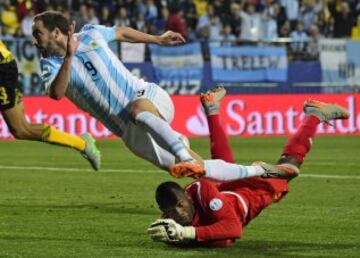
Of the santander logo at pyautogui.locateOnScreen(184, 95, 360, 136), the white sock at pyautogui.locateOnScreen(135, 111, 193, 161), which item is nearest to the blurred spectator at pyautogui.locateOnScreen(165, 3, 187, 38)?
the santander logo at pyautogui.locateOnScreen(184, 95, 360, 136)

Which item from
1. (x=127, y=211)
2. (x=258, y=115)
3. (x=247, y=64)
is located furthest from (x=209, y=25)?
(x=127, y=211)

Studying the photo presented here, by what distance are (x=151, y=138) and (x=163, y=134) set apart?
0.74 feet

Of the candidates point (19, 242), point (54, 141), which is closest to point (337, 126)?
point (54, 141)

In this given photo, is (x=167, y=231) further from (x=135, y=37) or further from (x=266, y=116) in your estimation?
(x=266, y=116)

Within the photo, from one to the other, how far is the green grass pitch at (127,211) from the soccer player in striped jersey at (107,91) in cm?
91

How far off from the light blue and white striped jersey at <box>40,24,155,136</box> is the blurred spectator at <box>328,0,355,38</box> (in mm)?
21247

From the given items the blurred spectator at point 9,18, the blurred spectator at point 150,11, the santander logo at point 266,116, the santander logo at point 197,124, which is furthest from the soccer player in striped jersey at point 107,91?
the blurred spectator at point 150,11

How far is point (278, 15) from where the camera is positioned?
3244 cm

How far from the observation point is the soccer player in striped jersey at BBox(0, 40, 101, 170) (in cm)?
1259

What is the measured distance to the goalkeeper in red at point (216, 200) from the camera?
9.68 m

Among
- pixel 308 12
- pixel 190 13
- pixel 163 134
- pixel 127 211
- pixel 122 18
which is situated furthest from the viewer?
pixel 308 12

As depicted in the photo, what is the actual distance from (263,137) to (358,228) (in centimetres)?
1669

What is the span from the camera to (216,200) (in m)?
9.84

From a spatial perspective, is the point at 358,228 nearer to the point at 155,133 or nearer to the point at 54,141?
the point at 155,133
